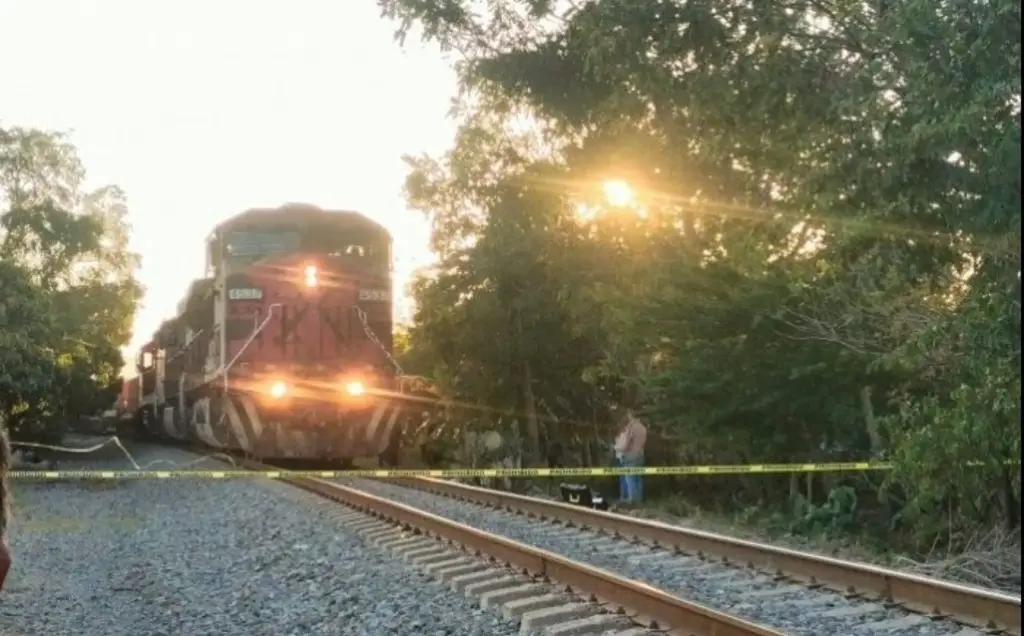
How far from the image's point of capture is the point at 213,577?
746 centimetres

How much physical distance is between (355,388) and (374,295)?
5.50 ft

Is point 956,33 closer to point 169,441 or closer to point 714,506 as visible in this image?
point 714,506

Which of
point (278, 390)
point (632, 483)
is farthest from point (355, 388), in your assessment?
point (632, 483)

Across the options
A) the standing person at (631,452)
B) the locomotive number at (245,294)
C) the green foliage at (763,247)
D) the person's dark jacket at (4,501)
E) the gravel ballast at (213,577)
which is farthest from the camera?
the locomotive number at (245,294)

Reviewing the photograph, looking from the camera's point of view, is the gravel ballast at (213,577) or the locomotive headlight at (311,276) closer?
the gravel ballast at (213,577)

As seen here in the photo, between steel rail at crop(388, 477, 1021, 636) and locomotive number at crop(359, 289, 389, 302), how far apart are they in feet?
22.8

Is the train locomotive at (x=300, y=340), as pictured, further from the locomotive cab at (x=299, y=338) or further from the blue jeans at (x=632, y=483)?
the blue jeans at (x=632, y=483)

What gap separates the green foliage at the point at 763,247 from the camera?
7.15 m

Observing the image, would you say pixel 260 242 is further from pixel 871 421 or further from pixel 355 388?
pixel 871 421

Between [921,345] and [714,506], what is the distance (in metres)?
6.57

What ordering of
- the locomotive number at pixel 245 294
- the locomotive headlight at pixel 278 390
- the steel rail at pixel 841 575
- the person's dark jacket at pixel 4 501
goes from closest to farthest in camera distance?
the person's dark jacket at pixel 4 501 < the steel rail at pixel 841 575 < the locomotive headlight at pixel 278 390 < the locomotive number at pixel 245 294

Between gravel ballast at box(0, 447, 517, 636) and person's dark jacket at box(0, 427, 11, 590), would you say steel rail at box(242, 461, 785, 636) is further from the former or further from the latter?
person's dark jacket at box(0, 427, 11, 590)

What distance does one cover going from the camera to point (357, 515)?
1049cm

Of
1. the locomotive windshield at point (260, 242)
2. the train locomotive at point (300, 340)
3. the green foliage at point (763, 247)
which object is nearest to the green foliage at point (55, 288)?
the train locomotive at point (300, 340)
